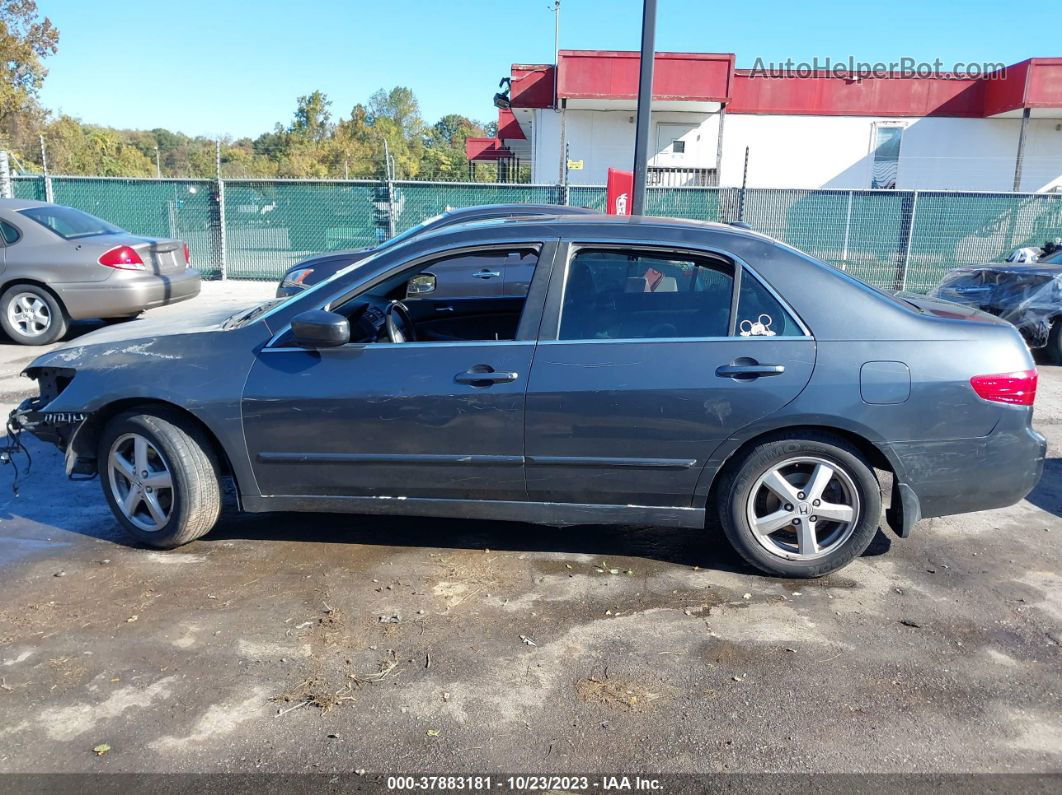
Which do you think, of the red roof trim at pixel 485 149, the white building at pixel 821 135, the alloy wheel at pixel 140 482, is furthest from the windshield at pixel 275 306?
the red roof trim at pixel 485 149

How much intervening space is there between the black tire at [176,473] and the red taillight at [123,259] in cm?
609

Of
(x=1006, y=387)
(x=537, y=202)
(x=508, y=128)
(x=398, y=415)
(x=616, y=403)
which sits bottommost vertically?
(x=398, y=415)

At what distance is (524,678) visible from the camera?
3.12m

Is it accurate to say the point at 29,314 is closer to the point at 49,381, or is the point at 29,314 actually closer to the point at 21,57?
the point at 49,381

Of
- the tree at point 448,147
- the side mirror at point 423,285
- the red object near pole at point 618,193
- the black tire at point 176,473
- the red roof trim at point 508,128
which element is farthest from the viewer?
the tree at point 448,147

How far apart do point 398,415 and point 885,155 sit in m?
26.8

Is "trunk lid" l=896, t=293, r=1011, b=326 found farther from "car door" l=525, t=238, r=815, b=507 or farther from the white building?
the white building

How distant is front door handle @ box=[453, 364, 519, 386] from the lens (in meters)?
3.81

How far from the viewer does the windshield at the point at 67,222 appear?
9.55 meters

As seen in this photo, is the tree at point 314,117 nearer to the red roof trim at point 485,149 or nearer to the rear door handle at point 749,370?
the red roof trim at point 485,149

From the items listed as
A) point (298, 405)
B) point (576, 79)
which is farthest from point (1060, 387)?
point (576, 79)

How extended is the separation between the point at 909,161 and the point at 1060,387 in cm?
2072

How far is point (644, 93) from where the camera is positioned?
8.31 metres

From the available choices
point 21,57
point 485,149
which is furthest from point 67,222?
point 485,149
